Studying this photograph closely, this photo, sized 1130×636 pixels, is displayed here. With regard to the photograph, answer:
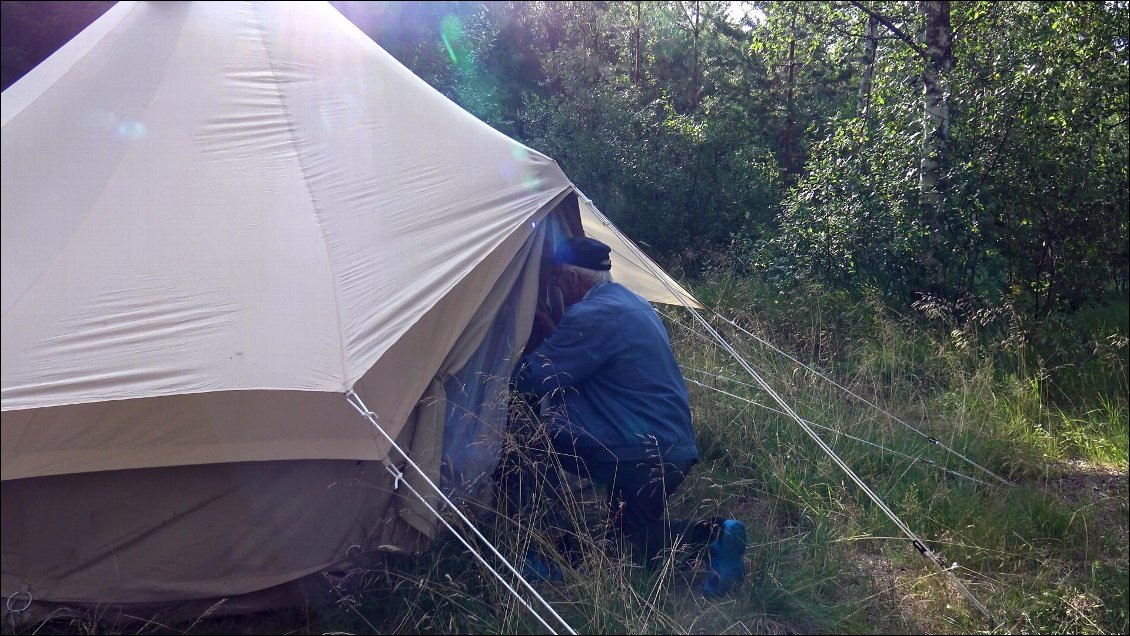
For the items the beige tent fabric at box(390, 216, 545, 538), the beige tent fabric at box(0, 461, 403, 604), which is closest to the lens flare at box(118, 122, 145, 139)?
the beige tent fabric at box(0, 461, 403, 604)

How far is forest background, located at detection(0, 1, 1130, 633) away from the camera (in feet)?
20.1

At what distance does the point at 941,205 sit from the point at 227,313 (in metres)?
5.54

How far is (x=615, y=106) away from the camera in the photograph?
1016cm

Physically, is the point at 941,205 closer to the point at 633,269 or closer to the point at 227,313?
the point at 633,269

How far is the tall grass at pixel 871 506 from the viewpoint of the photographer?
359 centimetres

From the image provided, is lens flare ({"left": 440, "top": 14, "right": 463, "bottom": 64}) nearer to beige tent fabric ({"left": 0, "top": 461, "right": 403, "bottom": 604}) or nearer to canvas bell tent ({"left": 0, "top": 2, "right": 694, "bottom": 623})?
canvas bell tent ({"left": 0, "top": 2, "right": 694, "bottom": 623})

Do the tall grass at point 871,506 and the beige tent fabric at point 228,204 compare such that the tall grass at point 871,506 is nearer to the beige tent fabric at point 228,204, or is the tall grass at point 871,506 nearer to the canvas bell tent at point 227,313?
the canvas bell tent at point 227,313

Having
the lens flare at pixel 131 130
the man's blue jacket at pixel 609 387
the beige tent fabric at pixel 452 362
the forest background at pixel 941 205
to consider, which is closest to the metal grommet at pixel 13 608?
the beige tent fabric at pixel 452 362

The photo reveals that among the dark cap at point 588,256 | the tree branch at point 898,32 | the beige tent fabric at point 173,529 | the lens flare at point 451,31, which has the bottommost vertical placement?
the beige tent fabric at point 173,529

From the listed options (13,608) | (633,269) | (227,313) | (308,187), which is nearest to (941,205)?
(633,269)

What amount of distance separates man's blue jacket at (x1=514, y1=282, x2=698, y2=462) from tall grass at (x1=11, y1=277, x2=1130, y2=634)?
8.8 inches

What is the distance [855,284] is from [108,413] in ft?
19.5

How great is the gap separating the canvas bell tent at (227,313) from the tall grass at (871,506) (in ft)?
0.93

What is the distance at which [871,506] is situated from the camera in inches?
175
